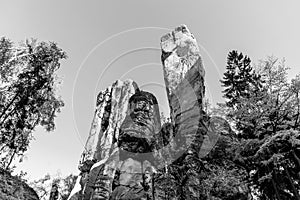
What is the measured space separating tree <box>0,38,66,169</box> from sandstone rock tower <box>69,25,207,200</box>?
890cm

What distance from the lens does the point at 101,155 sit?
30875 mm

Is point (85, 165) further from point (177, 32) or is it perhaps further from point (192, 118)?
point (177, 32)

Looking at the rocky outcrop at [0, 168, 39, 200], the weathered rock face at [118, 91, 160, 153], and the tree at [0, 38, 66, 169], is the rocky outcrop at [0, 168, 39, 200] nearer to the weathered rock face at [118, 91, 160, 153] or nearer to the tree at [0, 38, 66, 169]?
the tree at [0, 38, 66, 169]

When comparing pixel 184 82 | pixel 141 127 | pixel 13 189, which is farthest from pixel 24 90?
pixel 184 82

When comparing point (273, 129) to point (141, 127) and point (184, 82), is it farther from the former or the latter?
point (184, 82)

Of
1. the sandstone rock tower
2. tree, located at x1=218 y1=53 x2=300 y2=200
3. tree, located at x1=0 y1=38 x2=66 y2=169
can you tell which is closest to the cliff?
the sandstone rock tower

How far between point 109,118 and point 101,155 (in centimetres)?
603

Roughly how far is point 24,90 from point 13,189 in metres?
8.43

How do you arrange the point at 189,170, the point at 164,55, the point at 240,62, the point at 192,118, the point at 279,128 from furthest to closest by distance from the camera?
1. the point at 164,55
2. the point at 240,62
3. the point at 192,118
4. the point at 189,170
5. the point at 279,128

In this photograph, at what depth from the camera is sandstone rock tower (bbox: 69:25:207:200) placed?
16.2m

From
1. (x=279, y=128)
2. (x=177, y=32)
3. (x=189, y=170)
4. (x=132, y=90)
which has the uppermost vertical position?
(x=177, y=32)

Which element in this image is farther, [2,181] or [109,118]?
[109,118]

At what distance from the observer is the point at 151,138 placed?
2389cm

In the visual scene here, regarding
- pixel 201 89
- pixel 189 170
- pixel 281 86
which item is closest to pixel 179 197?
pixel 189 170
